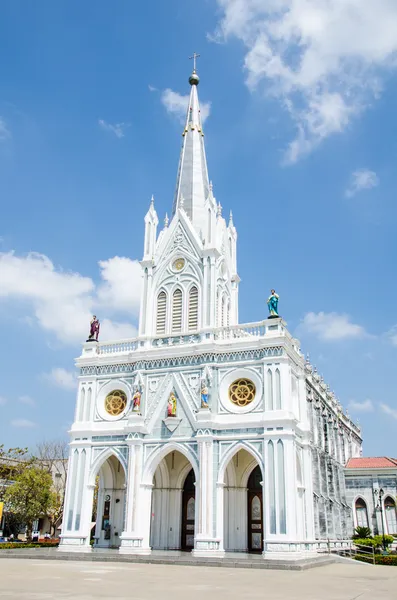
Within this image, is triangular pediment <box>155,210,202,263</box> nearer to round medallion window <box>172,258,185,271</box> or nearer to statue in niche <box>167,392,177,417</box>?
round medallion window <box>172,258,185,271</box>

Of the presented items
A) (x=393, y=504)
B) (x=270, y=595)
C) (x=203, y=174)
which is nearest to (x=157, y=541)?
(x=393, y=504)

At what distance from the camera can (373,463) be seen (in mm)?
42406

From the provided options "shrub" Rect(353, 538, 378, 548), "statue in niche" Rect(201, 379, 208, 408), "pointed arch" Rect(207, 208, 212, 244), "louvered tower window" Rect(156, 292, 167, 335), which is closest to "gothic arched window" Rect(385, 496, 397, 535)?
"shrub" Rect(353, 538, 378, 548)

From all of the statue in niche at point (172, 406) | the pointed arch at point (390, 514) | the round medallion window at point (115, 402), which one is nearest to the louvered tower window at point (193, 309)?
the statue in niche at point (172, 406)

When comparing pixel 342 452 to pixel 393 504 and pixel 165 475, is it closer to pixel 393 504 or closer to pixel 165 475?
pixel 393 504

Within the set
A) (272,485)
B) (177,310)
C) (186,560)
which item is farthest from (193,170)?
(186,560)

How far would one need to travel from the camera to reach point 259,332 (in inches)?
1257

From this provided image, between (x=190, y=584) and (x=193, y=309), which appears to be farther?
(x=193, y=309)

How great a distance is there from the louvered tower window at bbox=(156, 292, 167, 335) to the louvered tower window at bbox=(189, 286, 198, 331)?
1.71m

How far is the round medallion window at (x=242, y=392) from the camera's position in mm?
30656

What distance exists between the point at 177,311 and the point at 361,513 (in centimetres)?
2023

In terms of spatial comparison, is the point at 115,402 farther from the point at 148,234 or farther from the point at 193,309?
the point at 148,234

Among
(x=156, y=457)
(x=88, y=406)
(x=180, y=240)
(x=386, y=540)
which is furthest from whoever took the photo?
(x=180, y=240)

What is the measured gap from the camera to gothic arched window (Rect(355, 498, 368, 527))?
40.6 m
